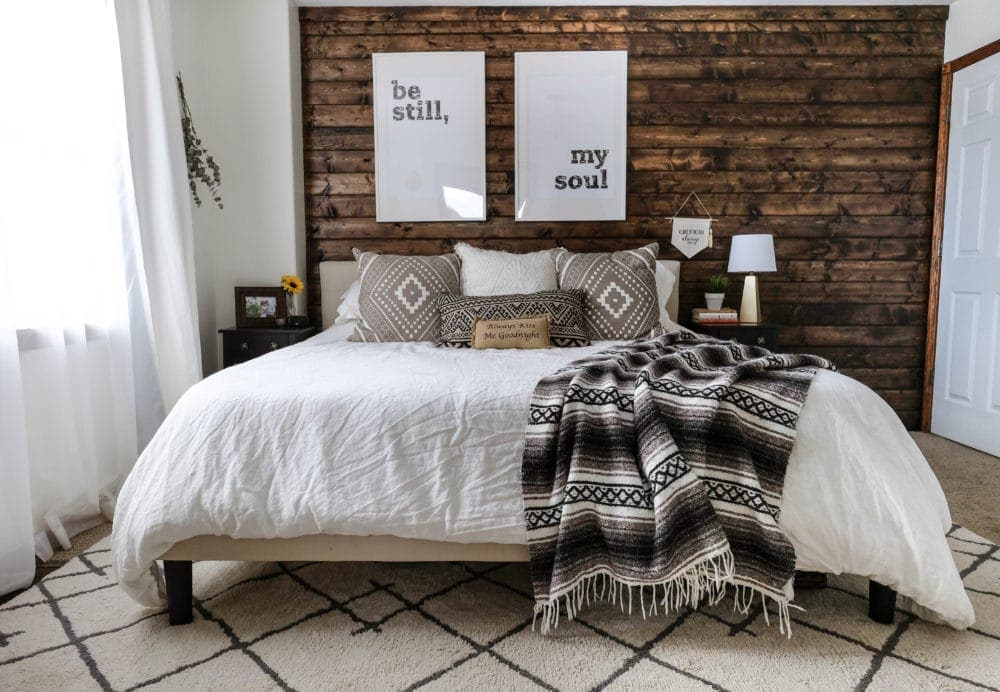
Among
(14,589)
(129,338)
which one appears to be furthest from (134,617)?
(129,338)

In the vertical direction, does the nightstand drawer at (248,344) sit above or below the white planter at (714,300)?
below

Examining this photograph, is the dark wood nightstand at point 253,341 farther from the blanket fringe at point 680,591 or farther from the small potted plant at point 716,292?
the small potted plant at point 716,292

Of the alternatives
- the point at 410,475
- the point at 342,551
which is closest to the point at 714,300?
the point at 410,475

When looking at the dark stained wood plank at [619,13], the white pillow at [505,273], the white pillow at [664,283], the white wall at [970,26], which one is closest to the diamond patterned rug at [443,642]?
the white pillow at [505,273]

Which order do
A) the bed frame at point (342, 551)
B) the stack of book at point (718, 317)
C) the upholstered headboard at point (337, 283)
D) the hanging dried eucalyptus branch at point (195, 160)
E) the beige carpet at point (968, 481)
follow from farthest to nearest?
the upholstered headboard at point (337, 283), the stack of book at point (718, 317), the hanging dried eucalyptus branch at point (195, 160), the beige carpet at point (968, 481), the bed frame at point (342, 551)

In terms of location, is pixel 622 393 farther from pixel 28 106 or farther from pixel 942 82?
pixel 942 82

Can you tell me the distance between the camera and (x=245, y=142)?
3361mm

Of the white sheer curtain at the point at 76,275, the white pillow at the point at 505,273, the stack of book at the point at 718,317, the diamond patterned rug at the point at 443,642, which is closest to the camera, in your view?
the diamond patterned rug at the point at 443,642

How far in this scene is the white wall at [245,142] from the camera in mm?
3293

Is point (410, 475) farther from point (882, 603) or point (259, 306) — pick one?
point (259, 306)

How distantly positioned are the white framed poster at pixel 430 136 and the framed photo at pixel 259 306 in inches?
28.3

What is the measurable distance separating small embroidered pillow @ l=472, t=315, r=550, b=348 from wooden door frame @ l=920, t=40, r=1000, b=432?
8.29 feet

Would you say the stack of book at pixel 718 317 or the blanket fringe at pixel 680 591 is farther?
the stack of book at pixel 718 317

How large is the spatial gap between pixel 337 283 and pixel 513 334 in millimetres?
1425
